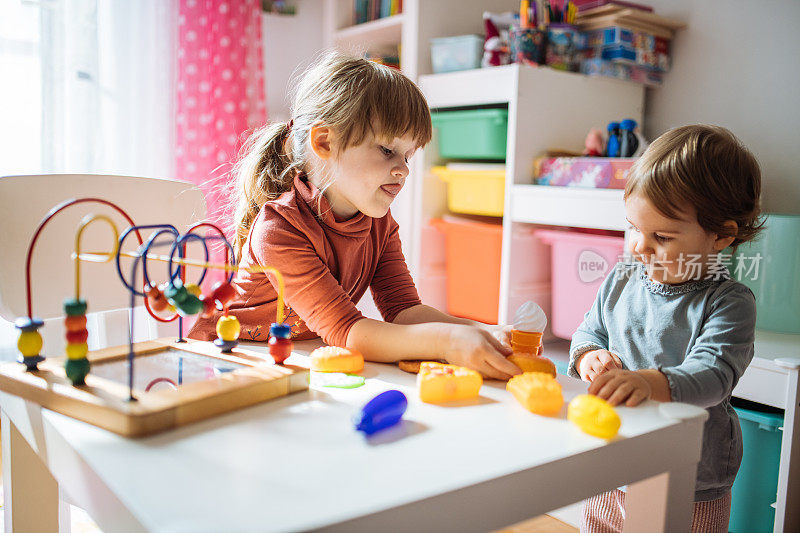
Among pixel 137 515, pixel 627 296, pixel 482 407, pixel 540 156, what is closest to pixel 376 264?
pixel 627 296

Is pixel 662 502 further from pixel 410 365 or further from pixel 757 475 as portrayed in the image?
pixel 757 475

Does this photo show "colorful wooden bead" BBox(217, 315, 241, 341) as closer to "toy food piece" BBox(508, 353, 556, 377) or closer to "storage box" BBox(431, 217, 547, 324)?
"toy food piece" BBox(508, 353, 556, 377)

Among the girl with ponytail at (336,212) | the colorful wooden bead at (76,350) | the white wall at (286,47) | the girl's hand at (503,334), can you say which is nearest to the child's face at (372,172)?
the girl with ponytail at (336,212)

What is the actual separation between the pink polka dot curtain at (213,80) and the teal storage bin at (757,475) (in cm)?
166

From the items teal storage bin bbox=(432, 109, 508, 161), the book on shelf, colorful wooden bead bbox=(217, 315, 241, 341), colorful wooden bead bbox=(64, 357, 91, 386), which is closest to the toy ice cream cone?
colorful wooden bead bbox=(217, 315, 241, 341)

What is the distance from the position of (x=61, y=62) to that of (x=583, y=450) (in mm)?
2141

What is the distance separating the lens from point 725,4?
1982mm

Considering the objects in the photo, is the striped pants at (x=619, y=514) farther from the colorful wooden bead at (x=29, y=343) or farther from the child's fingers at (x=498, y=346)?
the colorful wooden bead at (x=29, y=343)

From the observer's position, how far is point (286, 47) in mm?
2688

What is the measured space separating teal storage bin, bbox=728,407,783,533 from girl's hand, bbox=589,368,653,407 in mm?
807

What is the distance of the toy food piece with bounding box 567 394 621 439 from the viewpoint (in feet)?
1.89

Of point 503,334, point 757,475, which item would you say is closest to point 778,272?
point 757,475

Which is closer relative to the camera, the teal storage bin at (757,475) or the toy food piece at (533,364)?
the toy food piece at (533,364)

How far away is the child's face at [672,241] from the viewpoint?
34.5 inches
